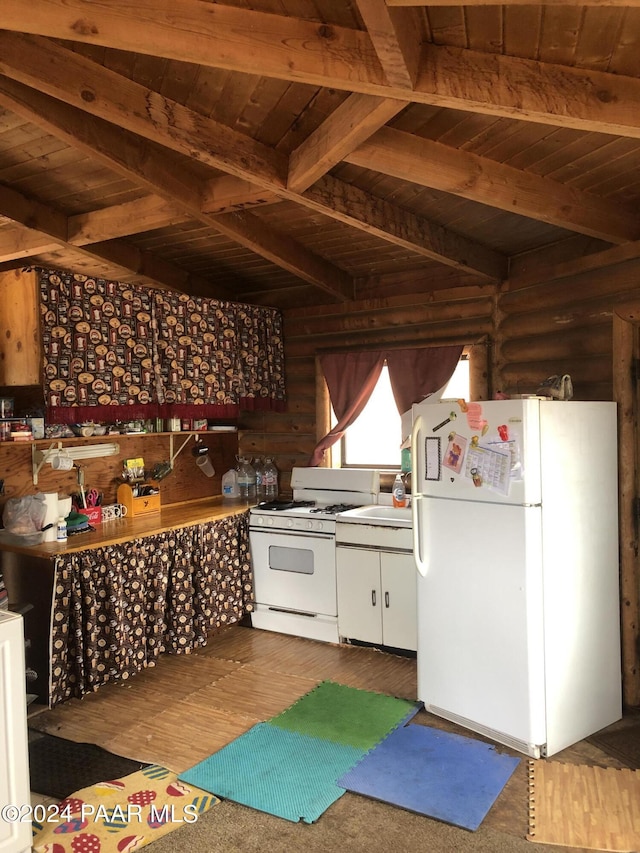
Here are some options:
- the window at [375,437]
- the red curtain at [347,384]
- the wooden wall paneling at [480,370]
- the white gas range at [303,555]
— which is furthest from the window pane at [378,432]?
the wooden wall paneling at [480,370]

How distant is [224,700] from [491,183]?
291 centimetres

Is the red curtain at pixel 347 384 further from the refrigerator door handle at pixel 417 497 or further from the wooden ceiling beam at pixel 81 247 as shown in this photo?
the refrigerator door handle at pixel 417 497

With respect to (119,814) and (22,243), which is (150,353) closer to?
(22,243)

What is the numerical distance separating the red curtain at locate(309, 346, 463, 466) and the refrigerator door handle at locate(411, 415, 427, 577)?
1098 mm

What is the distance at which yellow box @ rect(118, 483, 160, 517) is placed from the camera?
14.1ft

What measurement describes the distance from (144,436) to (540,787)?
311 cm

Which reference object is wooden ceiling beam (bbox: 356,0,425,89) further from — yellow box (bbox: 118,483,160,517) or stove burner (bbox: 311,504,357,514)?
yellow box (bbox: 118,483,160,517)

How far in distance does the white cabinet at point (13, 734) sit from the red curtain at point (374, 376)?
281 cm

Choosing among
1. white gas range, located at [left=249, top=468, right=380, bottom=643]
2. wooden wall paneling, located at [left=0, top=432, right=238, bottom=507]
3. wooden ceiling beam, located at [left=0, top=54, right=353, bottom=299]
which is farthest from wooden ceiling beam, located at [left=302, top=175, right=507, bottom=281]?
wooden wall paneling, located at [left=0, top=432, right=238, bottom=507]

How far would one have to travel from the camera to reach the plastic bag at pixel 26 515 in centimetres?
354

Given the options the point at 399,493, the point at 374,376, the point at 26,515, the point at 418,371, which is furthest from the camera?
the point at 374,376

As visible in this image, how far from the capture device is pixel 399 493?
438 centimetres

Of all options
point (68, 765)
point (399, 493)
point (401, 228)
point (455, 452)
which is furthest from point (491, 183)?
point (68, 765)

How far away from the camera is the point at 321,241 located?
4.12 m
